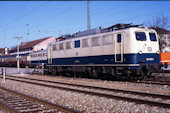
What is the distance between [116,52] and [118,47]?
0.38 meters

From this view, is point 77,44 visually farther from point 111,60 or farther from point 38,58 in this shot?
point 38,58

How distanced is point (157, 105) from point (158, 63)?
24.0 ft

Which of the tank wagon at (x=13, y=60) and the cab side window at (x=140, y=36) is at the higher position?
the cab side window at (x=140, y=36)

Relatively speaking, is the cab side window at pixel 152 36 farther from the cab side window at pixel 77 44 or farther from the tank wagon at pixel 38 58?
the tank wagon at pixel 38 58

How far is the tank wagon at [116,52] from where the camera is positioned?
13.4m

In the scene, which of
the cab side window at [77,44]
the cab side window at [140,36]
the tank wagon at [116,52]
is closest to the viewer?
the tank wagon at [116,52]

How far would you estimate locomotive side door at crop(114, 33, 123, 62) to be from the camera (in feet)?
45.5

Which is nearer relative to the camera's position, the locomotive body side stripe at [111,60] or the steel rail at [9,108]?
the steel rail at [9,108]

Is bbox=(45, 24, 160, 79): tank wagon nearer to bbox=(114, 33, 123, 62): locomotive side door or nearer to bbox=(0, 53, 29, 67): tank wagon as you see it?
bbox=(114, 33, 123, 62): locomotive side door

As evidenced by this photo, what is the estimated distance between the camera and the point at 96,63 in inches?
628

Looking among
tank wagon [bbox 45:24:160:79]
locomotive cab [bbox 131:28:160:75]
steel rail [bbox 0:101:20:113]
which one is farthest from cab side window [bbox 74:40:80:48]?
steel rail [bbox 0:101:20:113]

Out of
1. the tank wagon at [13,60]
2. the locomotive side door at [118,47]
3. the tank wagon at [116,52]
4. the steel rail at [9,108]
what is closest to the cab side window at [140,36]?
the tank wagon at [116,52]

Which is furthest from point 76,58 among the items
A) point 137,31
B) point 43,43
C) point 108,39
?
point 43,43

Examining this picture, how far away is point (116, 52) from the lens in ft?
46.6
